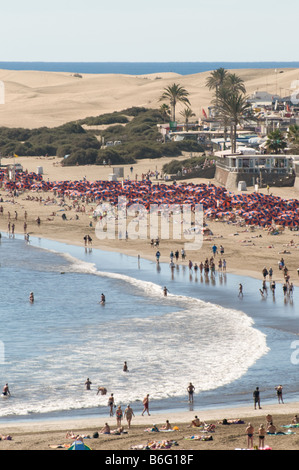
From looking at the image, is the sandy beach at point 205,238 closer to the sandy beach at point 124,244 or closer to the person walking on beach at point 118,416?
the sandy beach at point 124,244

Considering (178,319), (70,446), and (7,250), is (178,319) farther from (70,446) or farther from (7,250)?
(7,250)

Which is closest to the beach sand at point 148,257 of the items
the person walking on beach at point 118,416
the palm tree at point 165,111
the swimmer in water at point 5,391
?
the person walking on beach at point 118,416

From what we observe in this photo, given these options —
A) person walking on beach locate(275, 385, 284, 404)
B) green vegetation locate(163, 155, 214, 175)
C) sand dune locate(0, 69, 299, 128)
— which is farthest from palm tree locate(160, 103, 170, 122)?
person walking on beach locate(275, 385, 284, 404)

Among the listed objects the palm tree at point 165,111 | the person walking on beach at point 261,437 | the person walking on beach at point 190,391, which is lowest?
the person walking on beach at point 190,391

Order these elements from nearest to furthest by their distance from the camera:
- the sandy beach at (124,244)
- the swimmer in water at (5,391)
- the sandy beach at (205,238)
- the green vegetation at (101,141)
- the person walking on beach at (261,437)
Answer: the person walking on beach at (261,437)
the sandy beach at (124,244)
the swimmer in water at (5,391)
the sandy beach at (205,238)
the green vegetation at (101,141)

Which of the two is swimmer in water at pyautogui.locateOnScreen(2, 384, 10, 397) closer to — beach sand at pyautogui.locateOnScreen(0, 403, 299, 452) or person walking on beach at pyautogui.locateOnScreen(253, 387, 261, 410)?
beach sand at pyautogui.locateOnScreen(0, 403, 299, 452)

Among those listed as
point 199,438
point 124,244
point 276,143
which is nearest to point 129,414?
point 199,438
